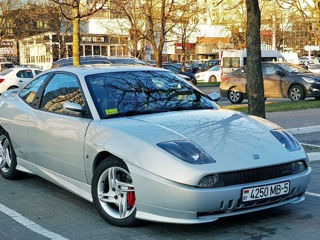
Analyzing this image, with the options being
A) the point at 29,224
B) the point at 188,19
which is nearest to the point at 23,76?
the point at 188,19

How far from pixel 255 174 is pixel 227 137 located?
0.46m

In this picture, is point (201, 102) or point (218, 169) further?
point (201, 102)

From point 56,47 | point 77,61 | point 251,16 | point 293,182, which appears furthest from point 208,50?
point 293,182

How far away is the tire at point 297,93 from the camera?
19.5m

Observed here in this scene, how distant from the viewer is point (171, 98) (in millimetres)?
5793

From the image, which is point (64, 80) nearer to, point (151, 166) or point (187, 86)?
point (187, 86)

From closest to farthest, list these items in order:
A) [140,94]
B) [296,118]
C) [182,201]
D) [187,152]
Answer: [182,201] → [187,152] → [140,94] → [296,118]

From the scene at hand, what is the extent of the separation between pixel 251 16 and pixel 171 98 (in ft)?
15.3

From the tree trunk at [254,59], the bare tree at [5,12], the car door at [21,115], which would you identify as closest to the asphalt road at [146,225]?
the car door at [21,115]

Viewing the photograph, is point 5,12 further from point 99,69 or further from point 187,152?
point 187,152

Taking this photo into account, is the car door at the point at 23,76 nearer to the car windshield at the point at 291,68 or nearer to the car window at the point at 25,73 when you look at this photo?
the car window at the point at 25,73

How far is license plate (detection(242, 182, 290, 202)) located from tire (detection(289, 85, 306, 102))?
50.3 ft

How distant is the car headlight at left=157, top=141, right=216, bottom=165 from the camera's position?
14.6ft

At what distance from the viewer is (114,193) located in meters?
4.91
